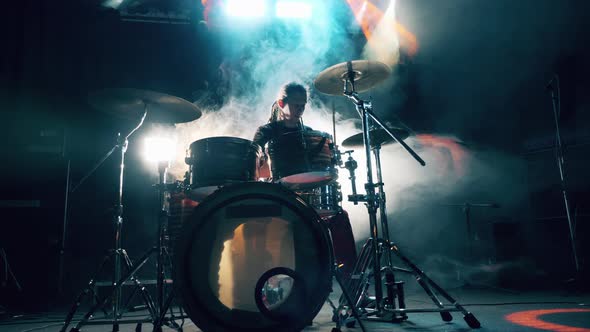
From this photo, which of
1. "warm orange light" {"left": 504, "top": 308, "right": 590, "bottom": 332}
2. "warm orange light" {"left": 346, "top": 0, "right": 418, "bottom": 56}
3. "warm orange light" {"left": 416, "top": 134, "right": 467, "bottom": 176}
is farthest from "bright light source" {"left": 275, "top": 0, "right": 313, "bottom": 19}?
"warm orange light" {"left": 504, "top": 308, "right": 590, "bottom": 332}

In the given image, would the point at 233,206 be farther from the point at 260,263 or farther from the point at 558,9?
the point at 558,9

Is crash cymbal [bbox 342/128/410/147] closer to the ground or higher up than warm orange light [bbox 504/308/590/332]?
higher up

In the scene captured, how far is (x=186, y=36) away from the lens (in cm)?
645

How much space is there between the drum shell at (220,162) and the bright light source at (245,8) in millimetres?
4685

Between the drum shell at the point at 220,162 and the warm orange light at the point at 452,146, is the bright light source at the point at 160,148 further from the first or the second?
the warm orange light at the point at 452,146

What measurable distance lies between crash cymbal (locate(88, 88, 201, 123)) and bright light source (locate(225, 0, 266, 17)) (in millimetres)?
3932

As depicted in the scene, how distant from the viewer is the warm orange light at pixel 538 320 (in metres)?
2.70

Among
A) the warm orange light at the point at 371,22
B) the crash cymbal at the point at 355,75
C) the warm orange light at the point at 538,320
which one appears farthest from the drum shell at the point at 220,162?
the warm orange light at the point at 371,22

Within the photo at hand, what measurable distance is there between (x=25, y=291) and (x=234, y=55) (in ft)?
15.5

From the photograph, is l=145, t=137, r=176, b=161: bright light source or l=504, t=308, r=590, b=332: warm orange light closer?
l=504, t=308, r=590, b=332: warm orange light

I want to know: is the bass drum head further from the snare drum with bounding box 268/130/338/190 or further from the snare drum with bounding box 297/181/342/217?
the snare drum with bounding box 297/181/342/217

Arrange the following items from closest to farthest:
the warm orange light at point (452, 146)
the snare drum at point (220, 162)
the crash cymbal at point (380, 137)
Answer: the snare drum at point (220, 162) → the crash cymbal at point (380, 137) → the warm orange light at point (452, 146)

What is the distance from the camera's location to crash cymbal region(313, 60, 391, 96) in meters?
3.31

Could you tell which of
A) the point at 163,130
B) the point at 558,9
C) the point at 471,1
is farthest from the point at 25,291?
the point at 558,9
